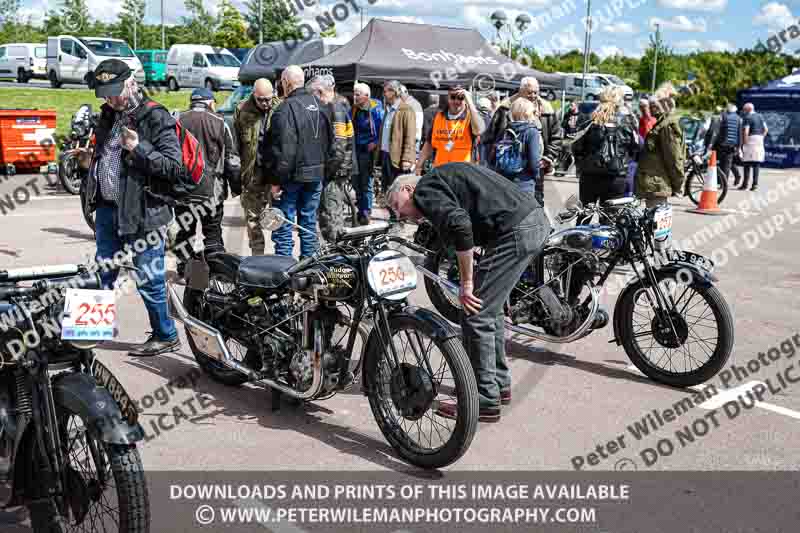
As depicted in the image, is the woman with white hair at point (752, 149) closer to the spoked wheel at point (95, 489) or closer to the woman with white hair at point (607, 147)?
the woman with white hair at point (607, 147)

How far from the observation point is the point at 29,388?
3.23 meters

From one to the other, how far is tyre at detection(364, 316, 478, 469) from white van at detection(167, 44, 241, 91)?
1163 inches

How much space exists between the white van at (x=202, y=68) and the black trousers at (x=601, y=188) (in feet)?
85.3

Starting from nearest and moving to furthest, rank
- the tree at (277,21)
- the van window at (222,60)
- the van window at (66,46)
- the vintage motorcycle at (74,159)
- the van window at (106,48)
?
1. the vintage motorcycle at (74,159)
2. the van window at (66,46)
3. the van window at (106,48)
4. the van window at (222,60)
5. the tree at (277,21)

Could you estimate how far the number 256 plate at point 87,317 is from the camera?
3088mm

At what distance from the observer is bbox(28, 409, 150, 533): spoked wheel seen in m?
2.99

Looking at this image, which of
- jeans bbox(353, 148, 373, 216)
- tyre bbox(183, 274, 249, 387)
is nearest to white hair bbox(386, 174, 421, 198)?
tyre bbox(183, 274, 249, 387)

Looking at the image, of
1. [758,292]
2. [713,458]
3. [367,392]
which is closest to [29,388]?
[367,392]

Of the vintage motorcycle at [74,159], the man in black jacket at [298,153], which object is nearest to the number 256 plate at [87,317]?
the man in black jacket at [298,153]

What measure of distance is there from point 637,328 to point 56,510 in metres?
3.84

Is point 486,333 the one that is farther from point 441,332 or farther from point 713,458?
point 713,458

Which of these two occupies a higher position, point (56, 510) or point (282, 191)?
point (282, 191)

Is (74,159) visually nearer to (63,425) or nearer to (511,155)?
(511,155)

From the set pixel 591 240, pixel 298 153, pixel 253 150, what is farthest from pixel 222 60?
pixel 591 240
